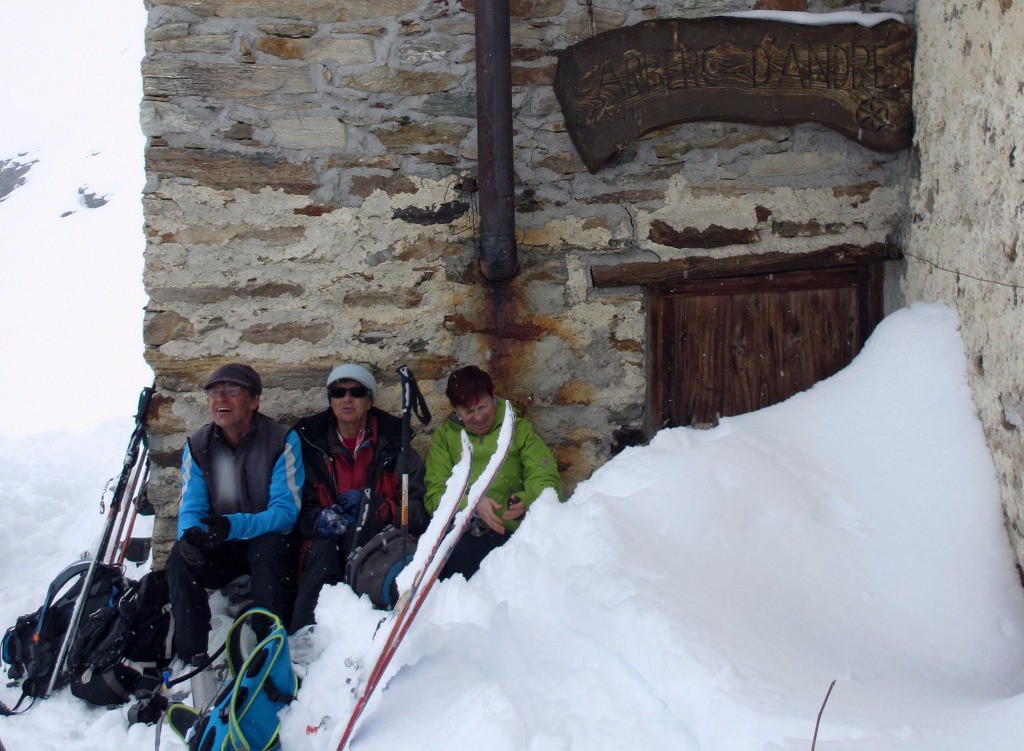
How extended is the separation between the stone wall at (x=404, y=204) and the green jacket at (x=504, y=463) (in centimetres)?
21

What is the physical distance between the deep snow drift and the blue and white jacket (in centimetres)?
60

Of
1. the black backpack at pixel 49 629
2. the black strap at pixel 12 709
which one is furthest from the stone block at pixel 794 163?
the black strap at pixel 12 709

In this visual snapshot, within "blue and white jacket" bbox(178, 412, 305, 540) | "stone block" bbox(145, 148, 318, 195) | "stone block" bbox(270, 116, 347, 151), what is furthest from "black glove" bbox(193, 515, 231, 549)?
"stone block" bbox(270, 116, 347, 151)

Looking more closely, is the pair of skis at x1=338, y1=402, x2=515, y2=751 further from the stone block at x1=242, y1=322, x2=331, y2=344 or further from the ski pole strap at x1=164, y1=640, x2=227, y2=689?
the stone block at x1=242, y1=322, x2=331, y2=344

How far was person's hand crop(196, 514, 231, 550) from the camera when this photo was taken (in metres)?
3.00

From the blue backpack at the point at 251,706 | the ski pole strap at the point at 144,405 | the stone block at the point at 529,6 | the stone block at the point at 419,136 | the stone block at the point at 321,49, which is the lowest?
the blue backpack at the point at 251,706

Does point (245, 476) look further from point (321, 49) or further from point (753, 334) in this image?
point (753, 334)

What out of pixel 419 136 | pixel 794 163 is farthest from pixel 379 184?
pixel 794 163

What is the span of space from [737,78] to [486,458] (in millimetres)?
1851

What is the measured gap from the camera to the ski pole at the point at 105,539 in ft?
10.0

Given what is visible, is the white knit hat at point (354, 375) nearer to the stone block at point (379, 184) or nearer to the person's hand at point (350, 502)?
the person's hand at point (350, 502)

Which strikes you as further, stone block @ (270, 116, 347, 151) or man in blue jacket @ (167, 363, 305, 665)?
stone block @ (270, 116, 347, 151)

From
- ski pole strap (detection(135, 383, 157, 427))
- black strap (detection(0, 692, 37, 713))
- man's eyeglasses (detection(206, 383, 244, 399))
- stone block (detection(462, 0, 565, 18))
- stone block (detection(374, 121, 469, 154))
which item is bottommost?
black strap (detection(0, 692, 37, 713))

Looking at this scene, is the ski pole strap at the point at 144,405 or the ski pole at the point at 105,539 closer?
the ski pole at the point at 105,539
